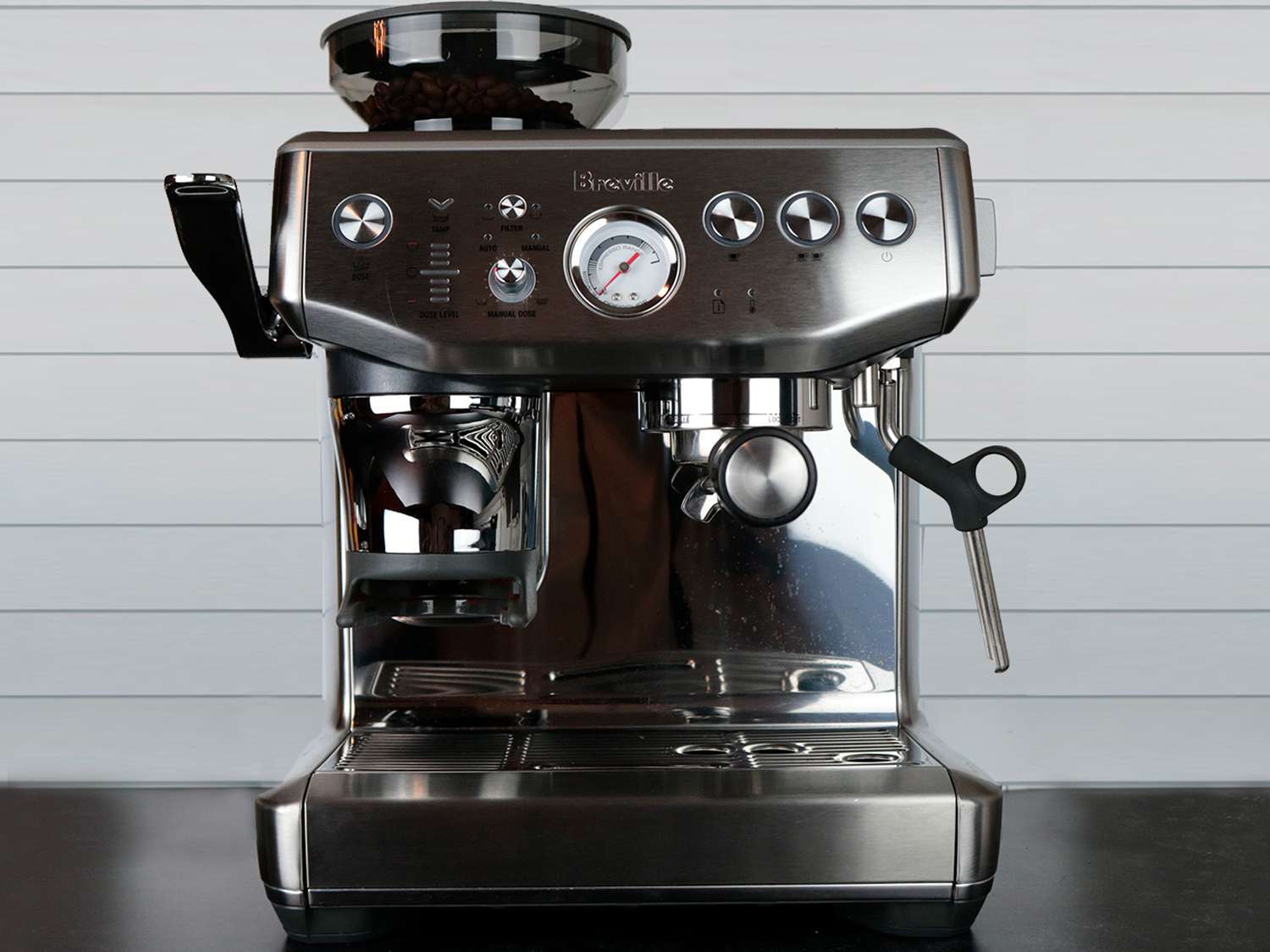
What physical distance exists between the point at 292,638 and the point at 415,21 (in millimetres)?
733

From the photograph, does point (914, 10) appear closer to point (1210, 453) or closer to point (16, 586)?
point (1210, 453)

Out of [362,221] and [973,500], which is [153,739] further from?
[973,500]

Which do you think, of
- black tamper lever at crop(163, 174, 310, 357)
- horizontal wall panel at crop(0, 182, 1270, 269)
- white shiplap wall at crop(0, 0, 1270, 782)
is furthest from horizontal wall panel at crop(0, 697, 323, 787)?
black tamper lever at crop(163, 174, 310, 357)

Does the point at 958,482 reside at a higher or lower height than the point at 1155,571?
higher

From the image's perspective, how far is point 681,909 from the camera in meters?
0.75

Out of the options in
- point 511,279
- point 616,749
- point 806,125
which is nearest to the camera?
point 511,279

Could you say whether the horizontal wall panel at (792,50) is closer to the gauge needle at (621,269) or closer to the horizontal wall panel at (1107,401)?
the horizontal wall panel at (1107,401)

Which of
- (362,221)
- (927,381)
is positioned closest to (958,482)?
(362,221)

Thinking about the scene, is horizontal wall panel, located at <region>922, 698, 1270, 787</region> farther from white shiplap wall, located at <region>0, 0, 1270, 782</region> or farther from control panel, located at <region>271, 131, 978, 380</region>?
control panel, located at <region>271, 131, 978, 380</region>

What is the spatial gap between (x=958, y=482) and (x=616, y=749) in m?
0.26

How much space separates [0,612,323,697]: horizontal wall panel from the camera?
1.31 metres

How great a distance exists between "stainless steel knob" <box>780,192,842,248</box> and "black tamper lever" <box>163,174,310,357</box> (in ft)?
0.90

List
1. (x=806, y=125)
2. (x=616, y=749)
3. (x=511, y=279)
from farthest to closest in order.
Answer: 1. (x=806, y=125)
2. (x=616, y=749)
3. (x=511, y=279)

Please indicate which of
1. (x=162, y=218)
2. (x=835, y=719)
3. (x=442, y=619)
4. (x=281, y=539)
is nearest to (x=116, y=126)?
(x=162, y=218)
